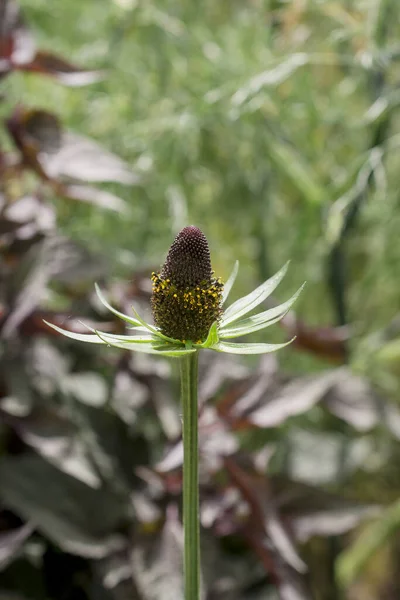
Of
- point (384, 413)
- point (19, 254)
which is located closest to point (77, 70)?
point (19, 254)

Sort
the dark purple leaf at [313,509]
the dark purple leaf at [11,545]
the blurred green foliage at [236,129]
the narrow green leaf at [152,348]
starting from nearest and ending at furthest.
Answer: the narrow green leaf at [152,348]
the dark purple leaf at [11,545]
the dark purple leaf at [313,509]
the blurred green foliage at [236,129]

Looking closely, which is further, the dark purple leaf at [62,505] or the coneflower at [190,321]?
the dark purple leaf at [62,505]

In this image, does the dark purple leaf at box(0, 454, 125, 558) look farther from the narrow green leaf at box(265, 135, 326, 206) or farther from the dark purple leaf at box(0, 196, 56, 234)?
the narrow green leaf at box(265, 135, 326, 206)

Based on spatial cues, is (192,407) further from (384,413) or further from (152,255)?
(152,255)

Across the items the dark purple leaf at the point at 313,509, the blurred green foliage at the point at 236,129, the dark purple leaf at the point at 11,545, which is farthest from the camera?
the blurred green foliage at the point at 236,129

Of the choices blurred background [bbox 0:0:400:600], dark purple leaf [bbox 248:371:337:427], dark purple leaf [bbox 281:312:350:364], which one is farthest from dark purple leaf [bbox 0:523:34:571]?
dark purple leaf [bbox 281:312:350:364]

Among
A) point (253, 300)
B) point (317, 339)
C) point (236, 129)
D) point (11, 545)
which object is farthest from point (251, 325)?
point (236, 129)

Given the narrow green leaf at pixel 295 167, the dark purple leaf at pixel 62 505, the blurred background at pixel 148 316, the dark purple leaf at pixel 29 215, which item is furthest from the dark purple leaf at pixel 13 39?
the dark purple leaf at pixel 62 505

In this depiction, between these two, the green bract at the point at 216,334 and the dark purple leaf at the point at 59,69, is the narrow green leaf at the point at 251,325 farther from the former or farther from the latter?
the dark purple leaf at the point at 59,69
